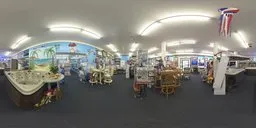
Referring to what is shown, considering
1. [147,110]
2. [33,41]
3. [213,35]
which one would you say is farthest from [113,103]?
[33,41]

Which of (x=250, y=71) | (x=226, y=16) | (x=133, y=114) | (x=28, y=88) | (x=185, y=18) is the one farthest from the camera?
(x=250, y=71)

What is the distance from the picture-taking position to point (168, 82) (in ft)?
21.0

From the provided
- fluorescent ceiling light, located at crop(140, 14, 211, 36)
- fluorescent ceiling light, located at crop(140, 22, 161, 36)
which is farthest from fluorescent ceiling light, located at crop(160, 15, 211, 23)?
fluorescent ceiling light, located at crop(140, 22, 161, 36)

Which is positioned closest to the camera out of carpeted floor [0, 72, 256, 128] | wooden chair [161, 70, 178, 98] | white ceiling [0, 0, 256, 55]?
carpeted floor [0, 72, 256, 128]

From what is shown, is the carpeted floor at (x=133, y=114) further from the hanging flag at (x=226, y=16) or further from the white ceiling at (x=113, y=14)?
the white ceiling at (x=113, y=14)

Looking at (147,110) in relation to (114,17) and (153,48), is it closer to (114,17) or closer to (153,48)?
(114,17)

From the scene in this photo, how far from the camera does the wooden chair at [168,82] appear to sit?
6.22 meters

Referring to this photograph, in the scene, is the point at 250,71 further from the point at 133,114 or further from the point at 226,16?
the point at 133,114

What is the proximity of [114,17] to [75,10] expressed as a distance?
150 cm

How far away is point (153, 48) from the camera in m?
12.0

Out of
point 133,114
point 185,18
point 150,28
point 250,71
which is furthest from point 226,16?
point 250,71

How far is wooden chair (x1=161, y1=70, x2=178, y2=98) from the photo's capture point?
6.22m

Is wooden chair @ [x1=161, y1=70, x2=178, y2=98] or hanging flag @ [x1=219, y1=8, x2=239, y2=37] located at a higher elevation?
hanging flag @ [x1=219, y1=8, x2=239, y2=37]

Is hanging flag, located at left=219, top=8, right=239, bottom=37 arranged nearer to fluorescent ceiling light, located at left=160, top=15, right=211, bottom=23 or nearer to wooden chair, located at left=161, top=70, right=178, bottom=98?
fluorescent ceiling light, located at left=160, top=15, right=211, bottom=23
